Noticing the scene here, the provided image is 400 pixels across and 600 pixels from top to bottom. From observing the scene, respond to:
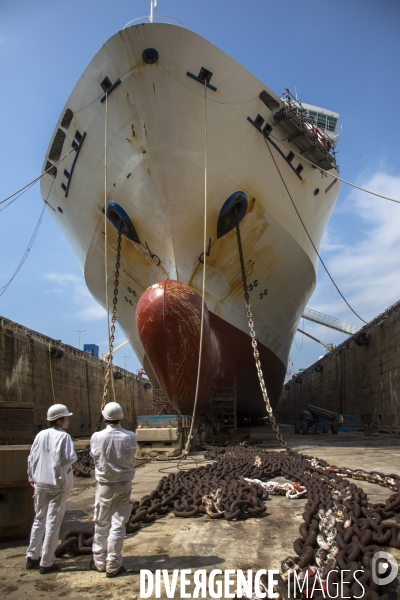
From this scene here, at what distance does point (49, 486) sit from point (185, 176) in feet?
26.3

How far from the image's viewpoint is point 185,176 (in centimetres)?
952

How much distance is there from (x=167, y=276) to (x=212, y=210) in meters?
1.95

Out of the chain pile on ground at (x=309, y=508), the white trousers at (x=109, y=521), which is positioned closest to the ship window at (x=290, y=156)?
the chain pile on ground at (x=309, y=508)

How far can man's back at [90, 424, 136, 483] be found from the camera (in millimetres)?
→ 2586

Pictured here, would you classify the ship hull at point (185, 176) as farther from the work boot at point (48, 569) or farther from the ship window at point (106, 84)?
the work boot at point (48, 569)

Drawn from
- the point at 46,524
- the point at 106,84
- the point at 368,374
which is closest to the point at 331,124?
the point at 368,374

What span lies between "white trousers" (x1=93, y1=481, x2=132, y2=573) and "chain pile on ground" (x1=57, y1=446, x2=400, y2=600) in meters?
0.36

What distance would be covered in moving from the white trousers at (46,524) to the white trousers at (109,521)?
0.26 metres

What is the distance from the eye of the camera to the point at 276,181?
10.6 metres

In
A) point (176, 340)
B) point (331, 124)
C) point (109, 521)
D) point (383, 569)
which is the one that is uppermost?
point (331, 124)

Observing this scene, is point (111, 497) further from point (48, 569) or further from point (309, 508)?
point (309, 508)

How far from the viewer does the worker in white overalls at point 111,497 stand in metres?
2.47

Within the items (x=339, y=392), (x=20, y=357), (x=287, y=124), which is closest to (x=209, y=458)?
(x=287, y=124)

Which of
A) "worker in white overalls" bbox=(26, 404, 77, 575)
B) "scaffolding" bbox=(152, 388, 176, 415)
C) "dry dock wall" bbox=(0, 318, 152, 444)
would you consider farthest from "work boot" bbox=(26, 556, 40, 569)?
"scaffolding" bbox=(152, 388, 176, 415)
